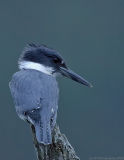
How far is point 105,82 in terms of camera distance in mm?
9984

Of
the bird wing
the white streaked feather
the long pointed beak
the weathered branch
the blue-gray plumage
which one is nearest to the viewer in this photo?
the weathered branch

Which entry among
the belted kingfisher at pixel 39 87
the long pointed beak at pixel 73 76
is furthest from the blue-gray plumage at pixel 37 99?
the long pointed beak at pixel 73 76

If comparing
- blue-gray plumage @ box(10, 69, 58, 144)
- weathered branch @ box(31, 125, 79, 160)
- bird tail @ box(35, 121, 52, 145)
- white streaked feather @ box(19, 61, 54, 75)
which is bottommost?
weathered branch @ box(31, 125, 79, 160)

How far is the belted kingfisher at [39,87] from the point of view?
15.5ft

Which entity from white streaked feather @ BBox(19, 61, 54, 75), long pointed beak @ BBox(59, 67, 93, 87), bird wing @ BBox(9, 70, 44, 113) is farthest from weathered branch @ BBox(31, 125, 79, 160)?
long pointed beak @ BBox(59, 67, 93, 87)

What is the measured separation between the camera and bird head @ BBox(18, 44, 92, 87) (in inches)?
218

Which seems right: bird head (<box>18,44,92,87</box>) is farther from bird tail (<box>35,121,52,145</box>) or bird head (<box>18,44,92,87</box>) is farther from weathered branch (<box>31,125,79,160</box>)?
weathered branch (<box>31,125,79,160</box>)

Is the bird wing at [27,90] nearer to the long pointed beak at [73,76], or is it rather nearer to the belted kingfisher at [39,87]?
the belted kingfisher at [39,87]

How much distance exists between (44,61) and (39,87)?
0.63 m

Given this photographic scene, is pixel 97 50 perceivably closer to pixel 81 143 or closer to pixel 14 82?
pixel 81 143

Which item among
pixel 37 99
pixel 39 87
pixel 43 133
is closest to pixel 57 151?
pixel 43 133

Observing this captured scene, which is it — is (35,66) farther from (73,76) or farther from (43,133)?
(43,133)

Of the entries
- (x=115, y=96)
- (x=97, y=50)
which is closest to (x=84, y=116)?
(x=115, y=96)

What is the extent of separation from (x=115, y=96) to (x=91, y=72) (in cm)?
53
